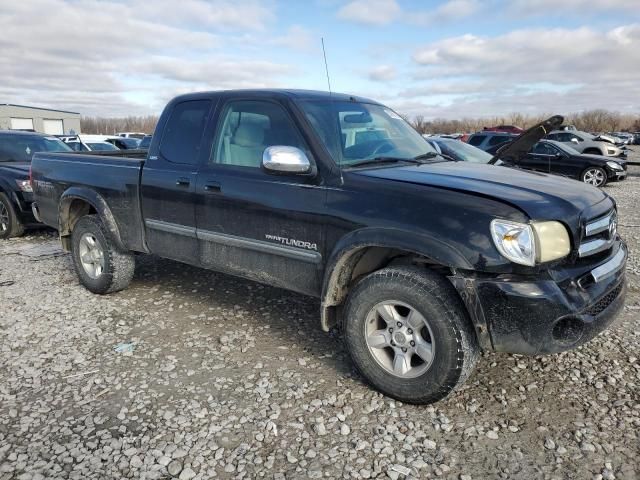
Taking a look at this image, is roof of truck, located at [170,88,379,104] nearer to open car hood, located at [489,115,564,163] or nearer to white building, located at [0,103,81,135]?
open car hood, located at [489,115,564,163]

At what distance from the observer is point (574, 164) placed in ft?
47.2

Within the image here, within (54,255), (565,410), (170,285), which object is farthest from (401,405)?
(54,255)

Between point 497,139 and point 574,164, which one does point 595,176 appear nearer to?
point 574,164

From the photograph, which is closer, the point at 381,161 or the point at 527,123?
the point at 381,161

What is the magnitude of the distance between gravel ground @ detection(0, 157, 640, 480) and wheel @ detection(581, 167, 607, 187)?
11.2 meters

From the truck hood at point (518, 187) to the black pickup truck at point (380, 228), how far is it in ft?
0.05

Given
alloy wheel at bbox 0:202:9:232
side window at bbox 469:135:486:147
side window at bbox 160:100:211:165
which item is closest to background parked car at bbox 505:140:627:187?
side window at bbox 469:135:486:147

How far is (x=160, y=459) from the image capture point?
2576mm

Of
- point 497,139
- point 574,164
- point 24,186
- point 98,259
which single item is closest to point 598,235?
point 98,259

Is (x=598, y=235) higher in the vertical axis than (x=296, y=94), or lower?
lower

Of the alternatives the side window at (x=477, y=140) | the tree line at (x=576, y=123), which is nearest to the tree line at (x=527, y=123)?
the tree line at (x=576, y=123)

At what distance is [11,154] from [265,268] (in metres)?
7.01

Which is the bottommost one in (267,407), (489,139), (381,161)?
(267,407)

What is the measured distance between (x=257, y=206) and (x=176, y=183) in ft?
3.02
